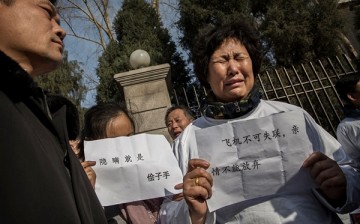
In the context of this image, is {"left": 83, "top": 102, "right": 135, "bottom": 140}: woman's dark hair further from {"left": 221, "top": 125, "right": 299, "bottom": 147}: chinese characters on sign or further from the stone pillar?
the stone pillar

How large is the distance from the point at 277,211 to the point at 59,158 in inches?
37.1

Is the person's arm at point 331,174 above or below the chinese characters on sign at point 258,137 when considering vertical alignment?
below

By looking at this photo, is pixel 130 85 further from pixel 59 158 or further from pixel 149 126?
pixel 59 158

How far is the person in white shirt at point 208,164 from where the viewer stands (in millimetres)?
1429

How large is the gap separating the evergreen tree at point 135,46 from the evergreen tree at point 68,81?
832 centimetres

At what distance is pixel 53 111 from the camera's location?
1457mm

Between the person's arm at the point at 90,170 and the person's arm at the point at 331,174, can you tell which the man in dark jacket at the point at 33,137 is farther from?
the person's arm at the point at 331,174

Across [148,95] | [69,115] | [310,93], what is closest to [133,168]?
[69,115]

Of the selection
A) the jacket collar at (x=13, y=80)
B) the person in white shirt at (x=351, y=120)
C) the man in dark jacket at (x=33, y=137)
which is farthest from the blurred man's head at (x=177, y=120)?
the jacket collar at (x=13, y=80)

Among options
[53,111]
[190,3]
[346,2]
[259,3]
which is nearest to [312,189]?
[53,111]

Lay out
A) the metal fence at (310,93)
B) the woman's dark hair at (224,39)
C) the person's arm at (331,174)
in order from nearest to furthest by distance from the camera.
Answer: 1. the person's arm at (331,174)
2. the woman's dark hair at (224,39)
3. the metal fence at (310,93)

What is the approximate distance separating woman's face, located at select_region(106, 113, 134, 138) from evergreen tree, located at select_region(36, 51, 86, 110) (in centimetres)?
2061

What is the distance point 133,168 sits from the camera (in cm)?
180

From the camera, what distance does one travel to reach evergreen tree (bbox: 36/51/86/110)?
2206 centimetres
